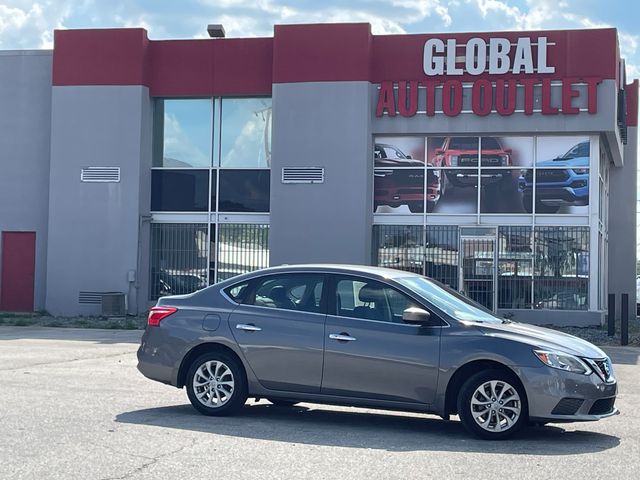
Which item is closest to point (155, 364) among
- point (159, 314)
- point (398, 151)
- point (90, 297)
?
point (159, 314)

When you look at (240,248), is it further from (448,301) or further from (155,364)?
(448,301)

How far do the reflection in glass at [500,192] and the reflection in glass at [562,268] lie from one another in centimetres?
91

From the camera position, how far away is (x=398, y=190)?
2419cm

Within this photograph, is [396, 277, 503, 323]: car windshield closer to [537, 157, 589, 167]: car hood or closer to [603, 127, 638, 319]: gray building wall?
[537, 157, 589, 167]: car hood

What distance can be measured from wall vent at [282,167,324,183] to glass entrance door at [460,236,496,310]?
3981 millimetres

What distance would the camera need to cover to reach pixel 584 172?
2322 centimetres

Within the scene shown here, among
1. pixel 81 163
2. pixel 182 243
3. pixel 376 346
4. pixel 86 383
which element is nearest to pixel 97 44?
pixel 81 163

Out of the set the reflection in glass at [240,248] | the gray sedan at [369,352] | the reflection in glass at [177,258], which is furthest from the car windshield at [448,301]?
the reflection in glass at [177,258]

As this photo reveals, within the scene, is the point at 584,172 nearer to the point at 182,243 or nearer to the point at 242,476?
the point at 182,243

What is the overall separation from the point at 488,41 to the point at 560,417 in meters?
16.2

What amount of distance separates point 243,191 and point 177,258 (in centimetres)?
251

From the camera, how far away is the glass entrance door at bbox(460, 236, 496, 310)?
23500mm

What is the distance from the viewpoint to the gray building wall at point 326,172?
77.9 feet

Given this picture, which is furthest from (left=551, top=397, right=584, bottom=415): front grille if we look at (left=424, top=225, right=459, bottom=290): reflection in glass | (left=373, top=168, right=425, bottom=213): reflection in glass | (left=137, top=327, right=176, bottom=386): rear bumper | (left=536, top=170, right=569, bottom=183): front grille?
(left=373, top=168, right=425, bottom=213): reflection in glass
